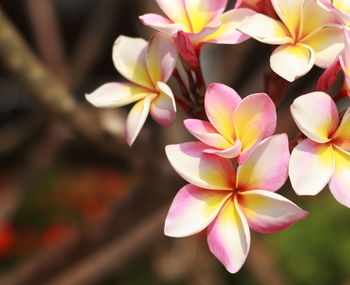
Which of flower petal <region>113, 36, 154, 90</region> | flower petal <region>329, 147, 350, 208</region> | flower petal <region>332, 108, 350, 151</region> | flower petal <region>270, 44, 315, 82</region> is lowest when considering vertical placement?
flower petal <region>329, 147, 350, 208</region>

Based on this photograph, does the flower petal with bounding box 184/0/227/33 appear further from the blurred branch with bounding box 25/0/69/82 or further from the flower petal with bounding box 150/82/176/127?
the blurred branch with bounding box 25/0/69/82

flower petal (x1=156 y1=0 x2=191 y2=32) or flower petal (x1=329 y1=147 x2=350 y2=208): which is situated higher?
flower petal (x1=156 y1=0 x2=191 y2=32)

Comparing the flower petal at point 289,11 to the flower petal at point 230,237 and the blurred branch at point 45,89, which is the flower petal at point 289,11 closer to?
the flower petal at point 230,237

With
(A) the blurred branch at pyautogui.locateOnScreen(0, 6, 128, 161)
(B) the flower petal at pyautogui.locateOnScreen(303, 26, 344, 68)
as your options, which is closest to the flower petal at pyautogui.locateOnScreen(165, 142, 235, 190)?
(B) the flower petal at pyautogui.locateOnScreen(303, 26, 344, 68)

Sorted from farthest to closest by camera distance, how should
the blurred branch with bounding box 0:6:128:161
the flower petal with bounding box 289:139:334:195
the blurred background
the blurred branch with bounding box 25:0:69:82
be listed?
the blurred branch with bounding box 25:0:69:82
the blurred background
the blurred branch with bounding box 0:6:128:161
the flower petal with bounding box 289:139:334:195

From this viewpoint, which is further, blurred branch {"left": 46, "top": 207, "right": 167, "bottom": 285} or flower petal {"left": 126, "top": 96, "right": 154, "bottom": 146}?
blurred branch {"left": 46, "top": 207, "right": 167, "bottom": 285}

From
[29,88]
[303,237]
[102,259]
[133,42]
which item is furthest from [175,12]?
[303,237]

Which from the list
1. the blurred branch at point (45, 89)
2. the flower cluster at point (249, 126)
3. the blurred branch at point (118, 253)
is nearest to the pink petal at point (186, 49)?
the flower cluster at point (249, 126)

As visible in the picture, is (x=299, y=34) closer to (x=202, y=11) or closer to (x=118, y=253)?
(x=202, y=11)
